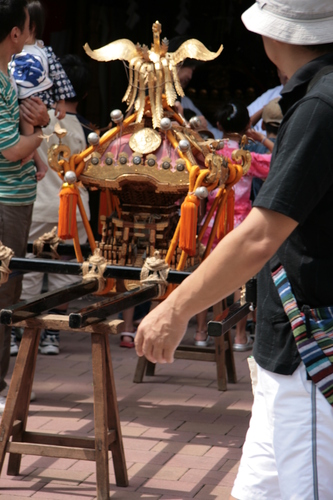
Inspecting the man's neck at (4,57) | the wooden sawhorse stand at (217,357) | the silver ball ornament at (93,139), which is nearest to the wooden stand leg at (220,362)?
the wooden sawhorse stand at (217,357)

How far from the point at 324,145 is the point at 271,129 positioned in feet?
12.6

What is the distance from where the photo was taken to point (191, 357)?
4.71 m

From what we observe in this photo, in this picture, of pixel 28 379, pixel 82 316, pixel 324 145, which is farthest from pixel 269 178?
pixel 28 379

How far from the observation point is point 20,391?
321 centimetres

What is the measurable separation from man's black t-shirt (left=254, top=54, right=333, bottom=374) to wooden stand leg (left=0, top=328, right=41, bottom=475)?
1377 millimetres

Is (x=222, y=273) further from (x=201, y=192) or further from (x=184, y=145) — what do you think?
(x=184, y=145)

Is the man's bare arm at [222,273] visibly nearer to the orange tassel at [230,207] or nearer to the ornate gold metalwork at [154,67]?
the ornate gold metalwork at [154,67]

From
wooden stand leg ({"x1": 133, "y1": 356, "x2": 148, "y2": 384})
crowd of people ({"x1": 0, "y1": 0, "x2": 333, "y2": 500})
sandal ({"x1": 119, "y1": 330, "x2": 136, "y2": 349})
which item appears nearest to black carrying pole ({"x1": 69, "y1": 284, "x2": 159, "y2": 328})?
crowd of people ({"x1": 0, "y1": 0, "x2": 333, "y2": 500})

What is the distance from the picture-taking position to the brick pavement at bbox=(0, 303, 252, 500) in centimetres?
328

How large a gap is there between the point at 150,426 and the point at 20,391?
100 cm

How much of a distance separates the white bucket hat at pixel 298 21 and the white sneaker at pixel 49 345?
3.75 metres

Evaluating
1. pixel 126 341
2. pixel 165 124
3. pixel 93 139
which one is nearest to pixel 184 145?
pixel 165 124

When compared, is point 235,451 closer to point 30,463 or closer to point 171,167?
point 30,463

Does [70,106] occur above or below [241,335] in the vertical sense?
above
